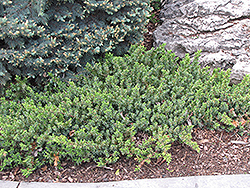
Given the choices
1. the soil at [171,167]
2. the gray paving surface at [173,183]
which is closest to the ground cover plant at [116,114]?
the soil at [171,167]

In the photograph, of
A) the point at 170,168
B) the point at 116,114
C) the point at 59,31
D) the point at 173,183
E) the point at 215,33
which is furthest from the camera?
the point at 215,33

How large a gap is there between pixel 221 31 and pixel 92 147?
2.77 meters

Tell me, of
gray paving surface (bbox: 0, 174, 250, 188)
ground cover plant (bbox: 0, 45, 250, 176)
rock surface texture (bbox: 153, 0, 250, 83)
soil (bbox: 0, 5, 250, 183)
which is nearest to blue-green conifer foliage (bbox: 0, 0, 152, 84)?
ground cover plant (bbox: 0, 45, 250, 176)

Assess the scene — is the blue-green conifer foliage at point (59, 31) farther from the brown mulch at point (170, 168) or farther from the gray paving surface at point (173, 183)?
the gray paving surface at point (173, 183)

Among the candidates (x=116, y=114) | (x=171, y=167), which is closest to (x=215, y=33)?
(x=116, y=114)

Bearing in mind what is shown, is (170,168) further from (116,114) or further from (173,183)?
(116,114)

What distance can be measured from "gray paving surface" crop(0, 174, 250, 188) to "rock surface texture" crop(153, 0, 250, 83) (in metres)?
1.69

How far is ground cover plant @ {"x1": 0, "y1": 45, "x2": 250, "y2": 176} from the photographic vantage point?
262 cm

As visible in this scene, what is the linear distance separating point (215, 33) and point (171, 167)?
235 centimetres

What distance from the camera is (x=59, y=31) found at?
3.17m

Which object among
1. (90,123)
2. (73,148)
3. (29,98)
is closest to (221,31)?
(90,123)

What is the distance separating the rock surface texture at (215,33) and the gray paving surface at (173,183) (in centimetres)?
169

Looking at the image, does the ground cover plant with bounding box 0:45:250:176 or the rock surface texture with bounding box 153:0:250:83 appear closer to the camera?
the ground cover plant with bounding box 0:45:250:176

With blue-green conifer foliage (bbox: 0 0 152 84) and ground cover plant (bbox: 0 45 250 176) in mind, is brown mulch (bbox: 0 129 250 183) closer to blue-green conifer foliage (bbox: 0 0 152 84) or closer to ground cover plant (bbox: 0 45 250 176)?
ground cover plant (bbox: 0 45 250 176)
